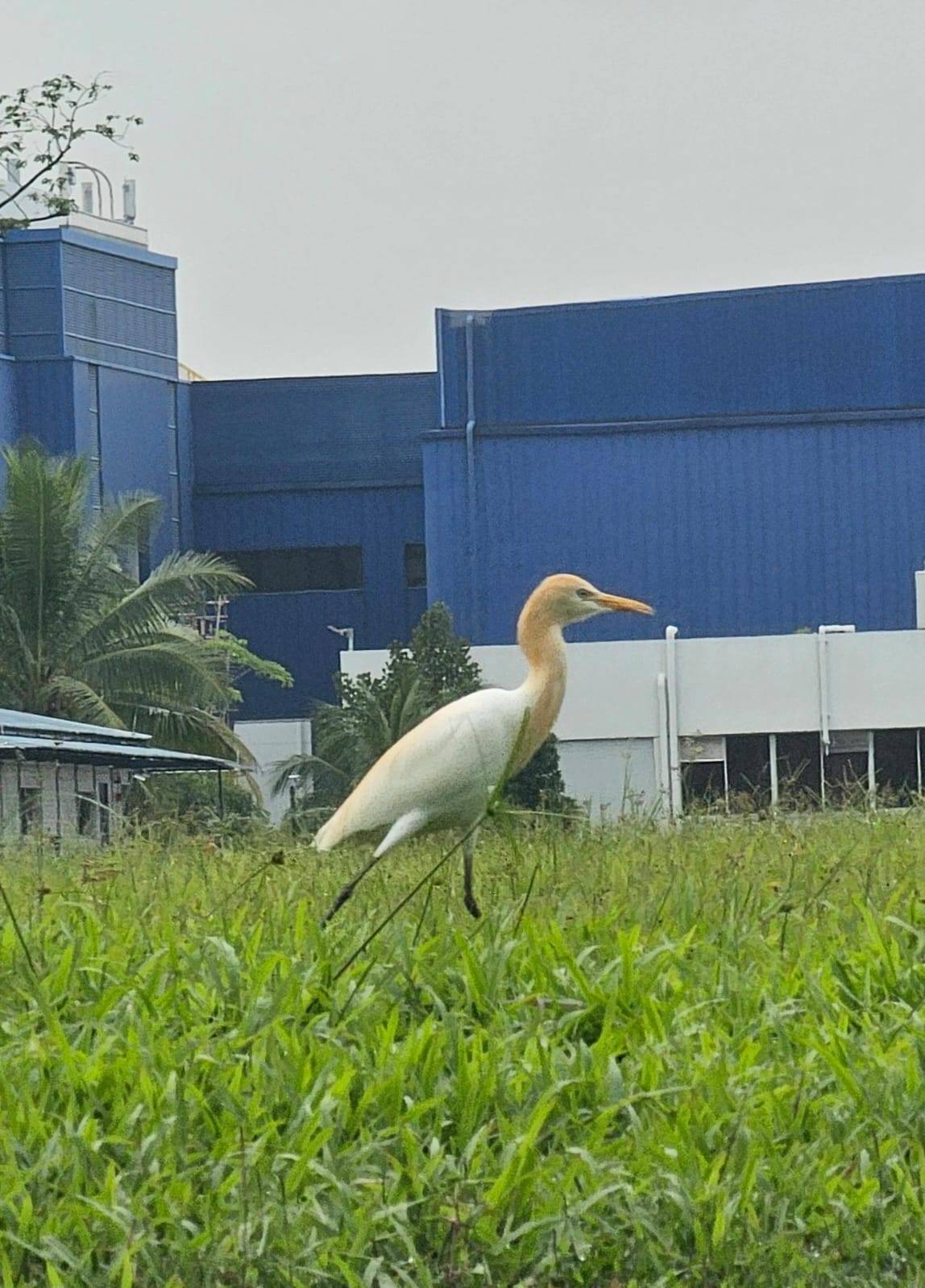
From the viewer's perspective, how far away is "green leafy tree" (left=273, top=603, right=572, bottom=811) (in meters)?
37.2

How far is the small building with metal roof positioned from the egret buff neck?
10.5 metres

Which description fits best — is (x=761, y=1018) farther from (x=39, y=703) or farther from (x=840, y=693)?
(x=840, y=693)

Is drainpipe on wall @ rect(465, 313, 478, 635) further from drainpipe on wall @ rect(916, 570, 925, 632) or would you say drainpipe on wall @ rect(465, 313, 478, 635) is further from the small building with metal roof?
the small building with metal roof

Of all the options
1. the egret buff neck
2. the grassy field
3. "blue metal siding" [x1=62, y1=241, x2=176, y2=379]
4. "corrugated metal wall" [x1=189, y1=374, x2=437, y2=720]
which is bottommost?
the grassy field

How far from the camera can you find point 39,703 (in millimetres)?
34281

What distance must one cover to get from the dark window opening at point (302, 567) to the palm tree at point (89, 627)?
23.3 meters

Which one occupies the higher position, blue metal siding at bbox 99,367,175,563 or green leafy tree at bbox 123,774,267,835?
blue metal siding at bbox 99,367,175,563

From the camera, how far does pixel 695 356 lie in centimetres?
5244

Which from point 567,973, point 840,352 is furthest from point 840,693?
point 567,973

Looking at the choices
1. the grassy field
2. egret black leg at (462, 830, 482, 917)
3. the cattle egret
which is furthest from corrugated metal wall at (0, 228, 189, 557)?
the grassy field

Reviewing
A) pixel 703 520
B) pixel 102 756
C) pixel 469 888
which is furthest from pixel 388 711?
pixel 469 888

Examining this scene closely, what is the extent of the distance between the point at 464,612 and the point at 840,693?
1088 cm

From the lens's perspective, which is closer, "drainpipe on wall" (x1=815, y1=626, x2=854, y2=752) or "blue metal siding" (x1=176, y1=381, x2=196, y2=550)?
"drainpipe on wall" (x1=815, y1=626, x2=854, y2=752)

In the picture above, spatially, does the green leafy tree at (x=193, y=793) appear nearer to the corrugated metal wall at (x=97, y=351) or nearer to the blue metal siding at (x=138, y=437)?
the corrugated metal wall at (x=97, y=351)
